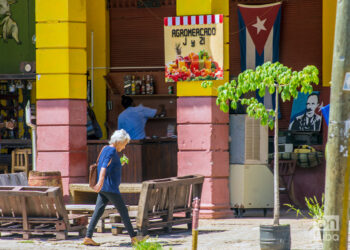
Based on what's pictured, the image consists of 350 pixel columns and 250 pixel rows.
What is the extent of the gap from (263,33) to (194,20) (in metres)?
3.07

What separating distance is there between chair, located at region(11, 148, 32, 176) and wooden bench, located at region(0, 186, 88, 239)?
219 inches

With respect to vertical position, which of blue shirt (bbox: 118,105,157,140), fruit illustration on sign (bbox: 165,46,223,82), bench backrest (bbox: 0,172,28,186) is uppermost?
fruit illustration on sign (bbox: 165,46,223,82)

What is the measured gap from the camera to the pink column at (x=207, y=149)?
49.4ft

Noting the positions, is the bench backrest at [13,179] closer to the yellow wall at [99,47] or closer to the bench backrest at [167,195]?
the bench backrest at [167,195]

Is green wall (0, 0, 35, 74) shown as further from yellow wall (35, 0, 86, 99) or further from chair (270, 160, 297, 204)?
chair (270, 160, 297, 204)

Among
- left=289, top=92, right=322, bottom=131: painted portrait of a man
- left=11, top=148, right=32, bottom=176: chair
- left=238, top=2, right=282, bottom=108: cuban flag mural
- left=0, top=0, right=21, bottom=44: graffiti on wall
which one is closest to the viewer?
left=289, top=92, right=322, bottom=131: painted portrait of a man

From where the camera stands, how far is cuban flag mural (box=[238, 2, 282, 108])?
1780 cm

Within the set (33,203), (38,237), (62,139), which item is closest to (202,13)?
(62,139)

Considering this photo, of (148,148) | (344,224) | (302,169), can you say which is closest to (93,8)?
(148,148)

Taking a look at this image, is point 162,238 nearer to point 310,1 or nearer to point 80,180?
point 80,180

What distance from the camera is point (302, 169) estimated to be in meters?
17.4

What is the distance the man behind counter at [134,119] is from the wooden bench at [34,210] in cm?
446

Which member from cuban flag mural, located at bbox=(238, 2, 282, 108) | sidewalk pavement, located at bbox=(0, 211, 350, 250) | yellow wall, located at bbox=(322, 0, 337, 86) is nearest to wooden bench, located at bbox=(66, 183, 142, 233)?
sidewalk pavement, located at bbox=(0, 211, 350, 250)

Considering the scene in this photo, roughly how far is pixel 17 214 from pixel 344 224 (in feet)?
21.0
